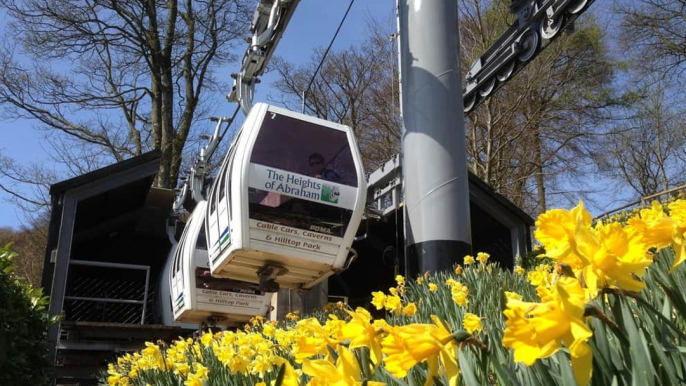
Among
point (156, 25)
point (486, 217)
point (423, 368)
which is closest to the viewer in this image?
point (423, 368)

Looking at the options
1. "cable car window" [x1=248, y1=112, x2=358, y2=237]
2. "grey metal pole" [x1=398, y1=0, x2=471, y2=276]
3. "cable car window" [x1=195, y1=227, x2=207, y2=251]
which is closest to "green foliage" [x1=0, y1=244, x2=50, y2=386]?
"cable car window" [x1=248, y1=112, x2=358, y2=237]

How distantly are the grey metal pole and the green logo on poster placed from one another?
0.70 m

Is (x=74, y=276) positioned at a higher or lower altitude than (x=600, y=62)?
lower

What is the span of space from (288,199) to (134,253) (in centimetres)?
999

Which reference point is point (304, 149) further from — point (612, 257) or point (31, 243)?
point (31, 243)

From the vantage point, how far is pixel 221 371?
8.54 ft

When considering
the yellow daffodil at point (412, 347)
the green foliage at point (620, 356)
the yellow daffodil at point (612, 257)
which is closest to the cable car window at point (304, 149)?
the green foliage at point (620, 356)

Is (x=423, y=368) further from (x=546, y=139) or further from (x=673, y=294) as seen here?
(x=546, y=139)

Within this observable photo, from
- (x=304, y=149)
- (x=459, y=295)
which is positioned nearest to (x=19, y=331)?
(x=304, y=149)

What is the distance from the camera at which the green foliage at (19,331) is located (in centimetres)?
563

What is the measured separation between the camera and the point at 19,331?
19.8 ft

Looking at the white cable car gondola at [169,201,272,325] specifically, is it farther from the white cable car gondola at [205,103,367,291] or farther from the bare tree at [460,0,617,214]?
the bare tree at [460,0,617,214]

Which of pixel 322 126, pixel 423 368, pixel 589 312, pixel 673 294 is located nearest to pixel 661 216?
pixel 673 294

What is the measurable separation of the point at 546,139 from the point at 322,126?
626 inches
